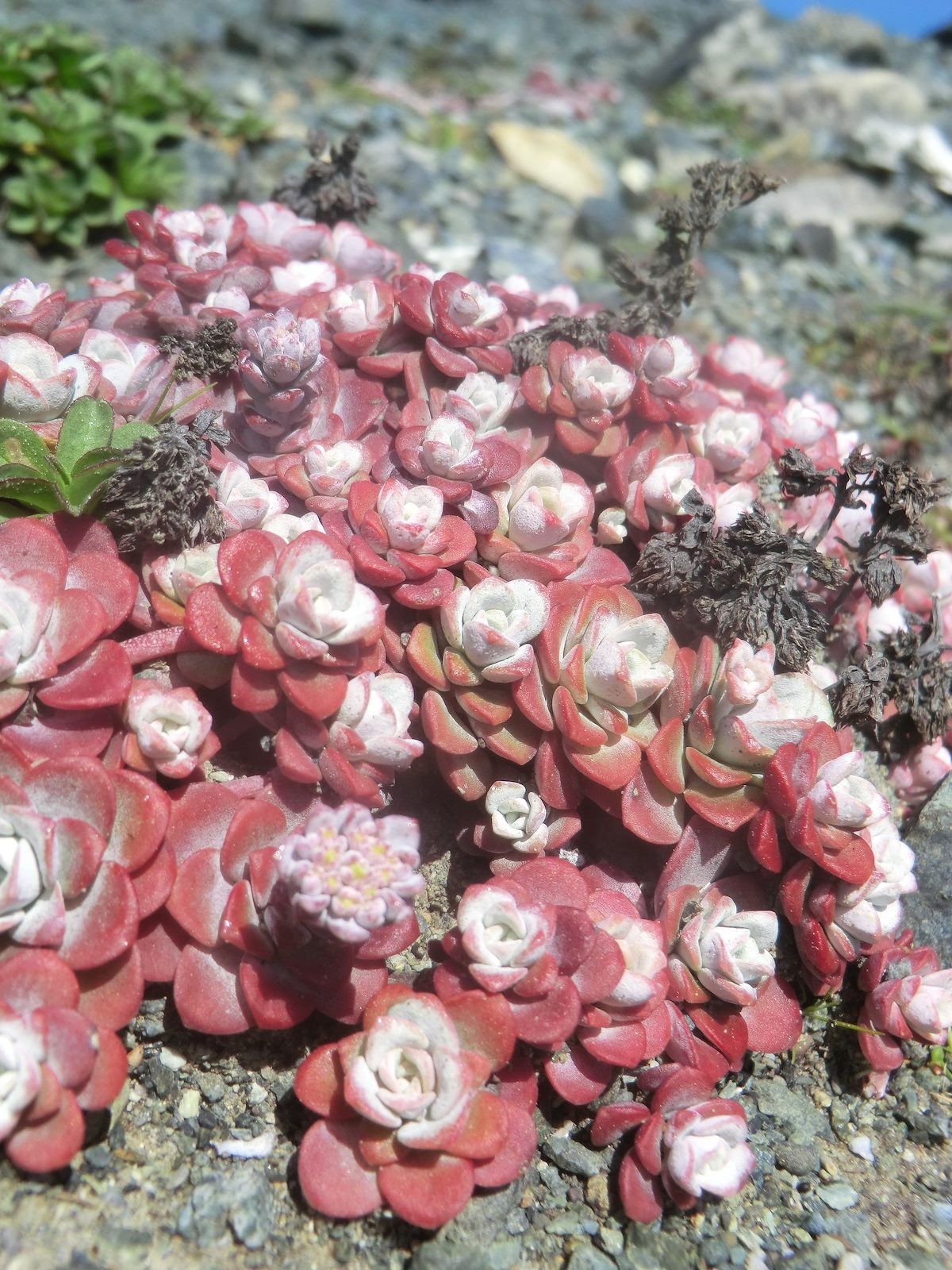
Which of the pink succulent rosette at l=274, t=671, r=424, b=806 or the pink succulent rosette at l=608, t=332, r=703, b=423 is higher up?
the pink succulent rosette at l=608, t=332, r=703, b=423

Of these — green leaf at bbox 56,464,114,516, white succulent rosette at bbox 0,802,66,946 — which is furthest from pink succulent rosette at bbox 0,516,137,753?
white succulent rosette at bbox 0,802,66,946

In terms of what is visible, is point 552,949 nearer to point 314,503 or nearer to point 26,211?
point 314,503

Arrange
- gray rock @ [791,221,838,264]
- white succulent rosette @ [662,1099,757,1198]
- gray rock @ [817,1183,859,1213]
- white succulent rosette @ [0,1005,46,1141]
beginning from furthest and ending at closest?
gray rock @ [791,221,838,264], gray rock @ [817,1183,859,1213], white succulent rosette @ [662,1099,757,1198], white succulent rosette @ [0,1005,46,1141]

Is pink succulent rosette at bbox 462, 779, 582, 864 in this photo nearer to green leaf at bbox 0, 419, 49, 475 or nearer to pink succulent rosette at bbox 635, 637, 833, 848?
pink succulent rosette at bbox 635, 637, 833, 848

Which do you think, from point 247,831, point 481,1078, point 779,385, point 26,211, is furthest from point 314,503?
point 26,211

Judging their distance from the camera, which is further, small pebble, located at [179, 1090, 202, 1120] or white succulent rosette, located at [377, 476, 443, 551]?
white succulent rosette, located at [377, 476, 443, 551]

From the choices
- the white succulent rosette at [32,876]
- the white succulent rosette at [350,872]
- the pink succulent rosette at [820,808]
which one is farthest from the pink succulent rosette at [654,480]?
the white succulent rosette at [32,876]
